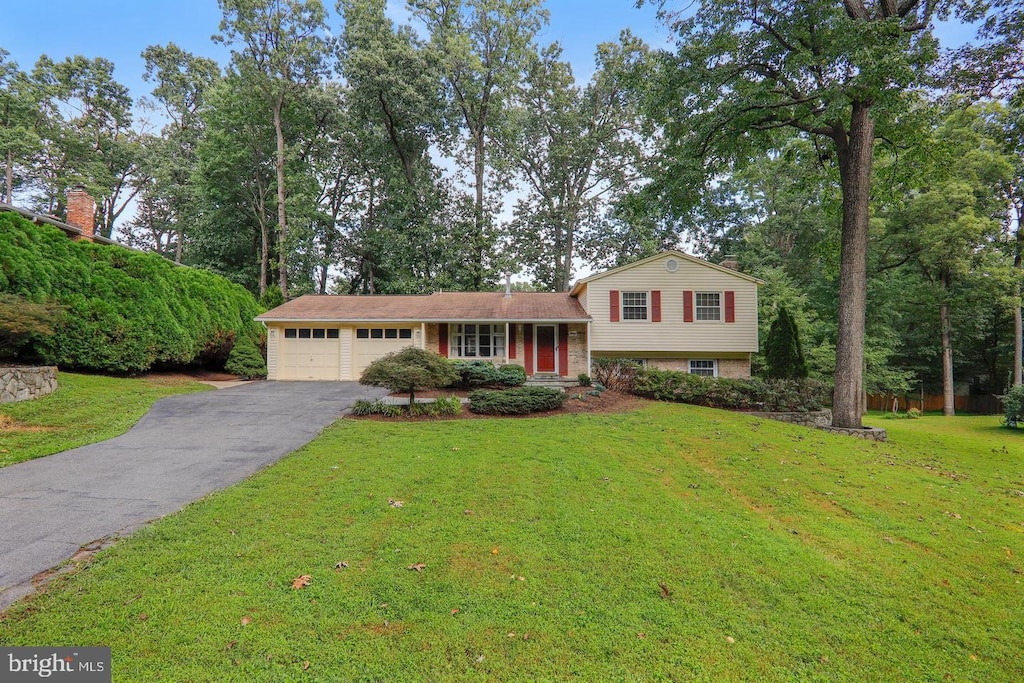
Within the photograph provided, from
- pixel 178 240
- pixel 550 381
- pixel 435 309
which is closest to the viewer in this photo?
pixel 550 381

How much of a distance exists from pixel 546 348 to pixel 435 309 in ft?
15.0

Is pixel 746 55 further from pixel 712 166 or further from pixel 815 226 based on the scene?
pixel 815 226

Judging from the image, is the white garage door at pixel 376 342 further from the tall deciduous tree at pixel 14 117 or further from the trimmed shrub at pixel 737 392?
the tall deciduous tree at pixel 14 117

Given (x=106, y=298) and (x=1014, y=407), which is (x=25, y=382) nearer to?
(x=106, y=298)

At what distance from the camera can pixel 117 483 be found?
5.18 m

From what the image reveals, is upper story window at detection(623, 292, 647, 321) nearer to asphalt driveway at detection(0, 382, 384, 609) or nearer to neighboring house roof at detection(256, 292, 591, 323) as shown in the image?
neighboring house roof at detection(256, 292, 591, 323)

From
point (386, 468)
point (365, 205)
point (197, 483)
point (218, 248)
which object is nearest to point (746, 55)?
point (386, 468)

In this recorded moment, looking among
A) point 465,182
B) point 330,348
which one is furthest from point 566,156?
point 330,348

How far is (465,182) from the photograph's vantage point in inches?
1018

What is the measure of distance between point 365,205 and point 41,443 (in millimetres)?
22195

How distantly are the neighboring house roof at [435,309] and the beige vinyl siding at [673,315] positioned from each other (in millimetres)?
1122

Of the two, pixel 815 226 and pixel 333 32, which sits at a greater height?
pixel 333 32

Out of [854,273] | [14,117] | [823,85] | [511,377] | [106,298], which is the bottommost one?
[511,377]

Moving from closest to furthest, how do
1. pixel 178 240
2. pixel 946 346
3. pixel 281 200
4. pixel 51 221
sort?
pixel 51 221 < pixel 946 346 < pixel 281 200 < pixel 178 240
